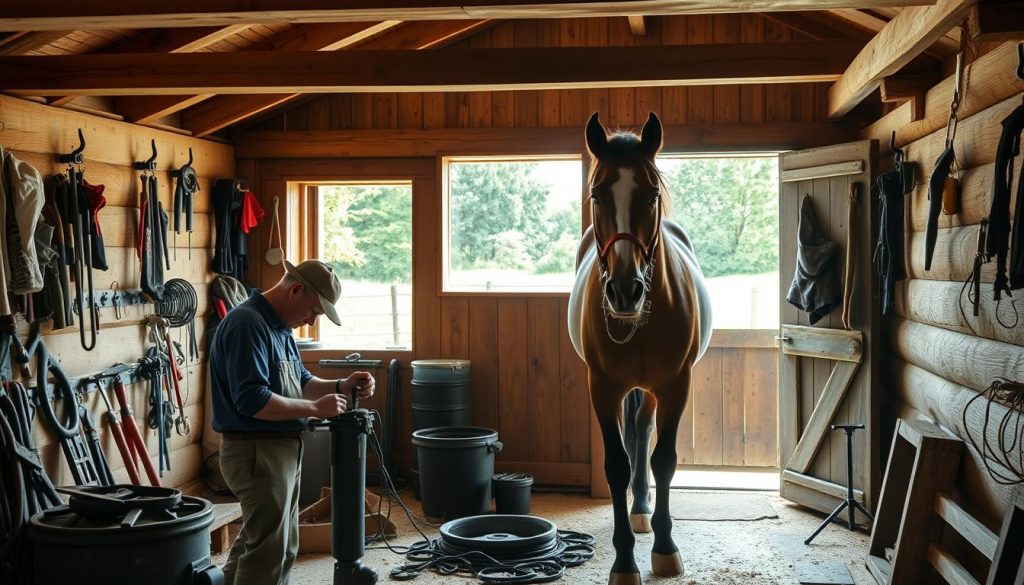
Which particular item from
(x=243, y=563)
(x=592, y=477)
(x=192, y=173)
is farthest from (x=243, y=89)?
(x=592, y=477)

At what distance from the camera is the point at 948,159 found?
4121 mm

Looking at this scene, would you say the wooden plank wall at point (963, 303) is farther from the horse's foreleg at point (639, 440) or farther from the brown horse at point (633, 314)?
the horse's foreleg at point (639, 440)

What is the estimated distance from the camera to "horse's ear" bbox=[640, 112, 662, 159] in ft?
13.3

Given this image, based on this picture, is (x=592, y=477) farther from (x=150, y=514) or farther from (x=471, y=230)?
(x=150, y=514)

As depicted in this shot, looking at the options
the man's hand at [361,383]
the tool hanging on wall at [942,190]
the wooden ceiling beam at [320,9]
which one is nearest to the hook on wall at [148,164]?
the wooden ceiling beam at [320,9]

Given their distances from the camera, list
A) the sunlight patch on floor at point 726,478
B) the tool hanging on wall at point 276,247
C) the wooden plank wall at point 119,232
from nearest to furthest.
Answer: the wooden plank wall at point 119,232, the sunlight patch on floor at point 726,478, the tool hanging on wall at point 276,247

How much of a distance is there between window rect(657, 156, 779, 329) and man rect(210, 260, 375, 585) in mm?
5016

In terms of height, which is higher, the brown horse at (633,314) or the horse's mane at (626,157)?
the horse's mane at (626,157)

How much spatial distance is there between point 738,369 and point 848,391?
5.78 ft

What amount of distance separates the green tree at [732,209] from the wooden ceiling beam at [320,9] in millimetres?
4293

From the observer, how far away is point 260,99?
20.7 feet

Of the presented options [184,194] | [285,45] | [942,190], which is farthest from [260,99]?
[942,190]

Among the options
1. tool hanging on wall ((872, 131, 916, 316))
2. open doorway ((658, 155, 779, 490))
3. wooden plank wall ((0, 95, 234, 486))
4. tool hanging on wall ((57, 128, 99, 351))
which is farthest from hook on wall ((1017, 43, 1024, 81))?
wooden plank wall ((0, 95, 234, 486))

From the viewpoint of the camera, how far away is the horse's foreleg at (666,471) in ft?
15.3
